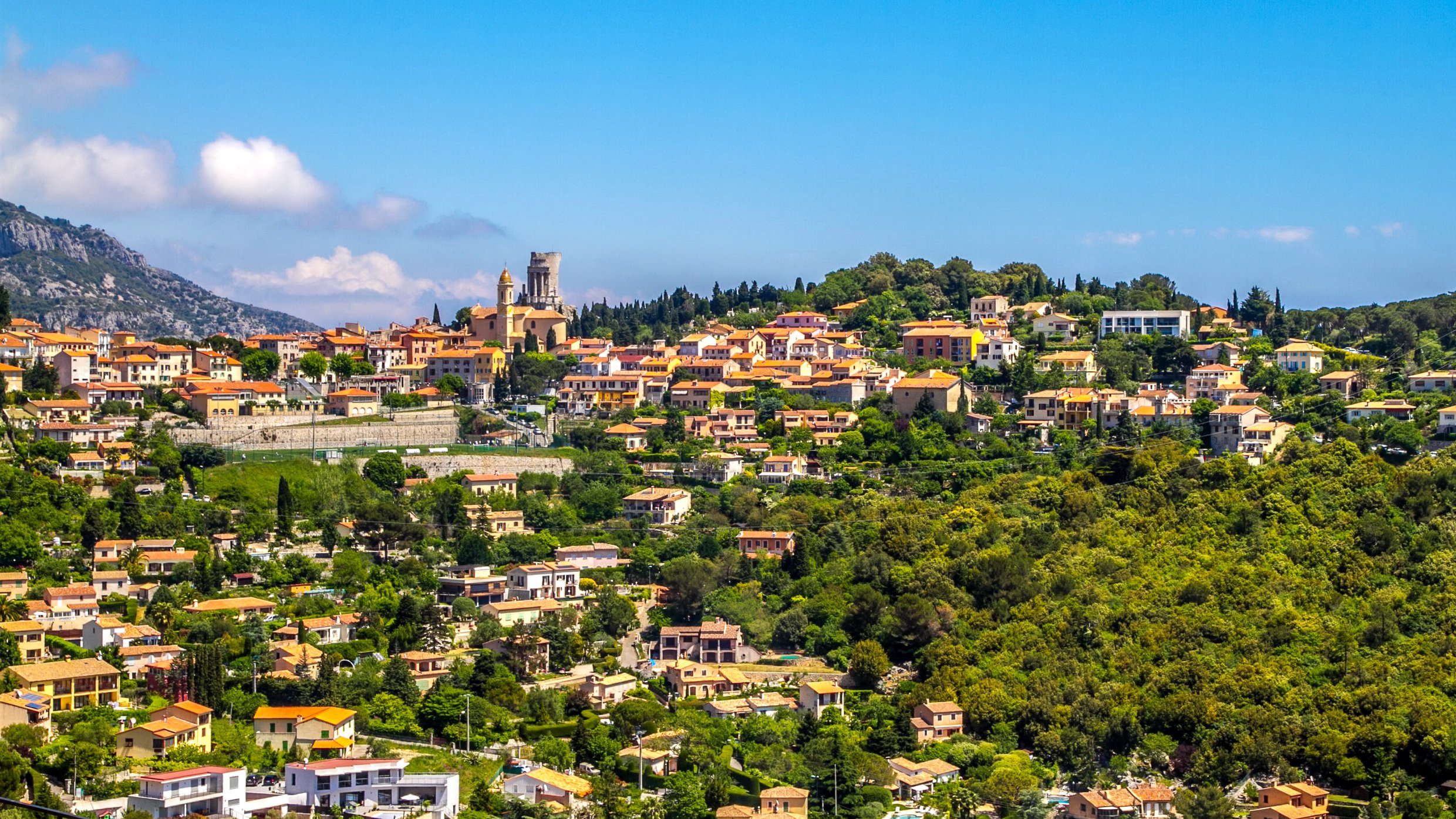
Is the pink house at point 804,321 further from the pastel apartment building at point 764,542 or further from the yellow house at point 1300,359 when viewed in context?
the pastel apartment building at point 764,542

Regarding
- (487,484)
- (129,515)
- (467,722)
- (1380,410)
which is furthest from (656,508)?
(1380,410)

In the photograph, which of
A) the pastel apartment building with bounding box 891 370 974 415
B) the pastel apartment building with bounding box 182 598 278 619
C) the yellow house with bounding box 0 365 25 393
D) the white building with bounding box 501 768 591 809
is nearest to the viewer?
the white building with bounding box 501 768 591 809

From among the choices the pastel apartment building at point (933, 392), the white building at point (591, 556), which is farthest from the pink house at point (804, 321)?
the white building at point (591, 556)

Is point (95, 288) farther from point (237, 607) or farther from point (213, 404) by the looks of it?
point (237, 607)

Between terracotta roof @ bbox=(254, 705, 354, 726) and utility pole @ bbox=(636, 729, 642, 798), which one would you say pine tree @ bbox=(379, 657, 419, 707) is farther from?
utility pole @ bbox=(636, 729, 642, 798)

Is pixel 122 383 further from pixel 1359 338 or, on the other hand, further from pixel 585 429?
pixel 1359 338

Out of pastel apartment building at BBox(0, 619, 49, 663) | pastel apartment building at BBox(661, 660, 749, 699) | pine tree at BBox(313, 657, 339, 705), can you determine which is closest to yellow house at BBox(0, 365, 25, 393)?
pastel apartment building at BBox(0, 619, 49, 663)
